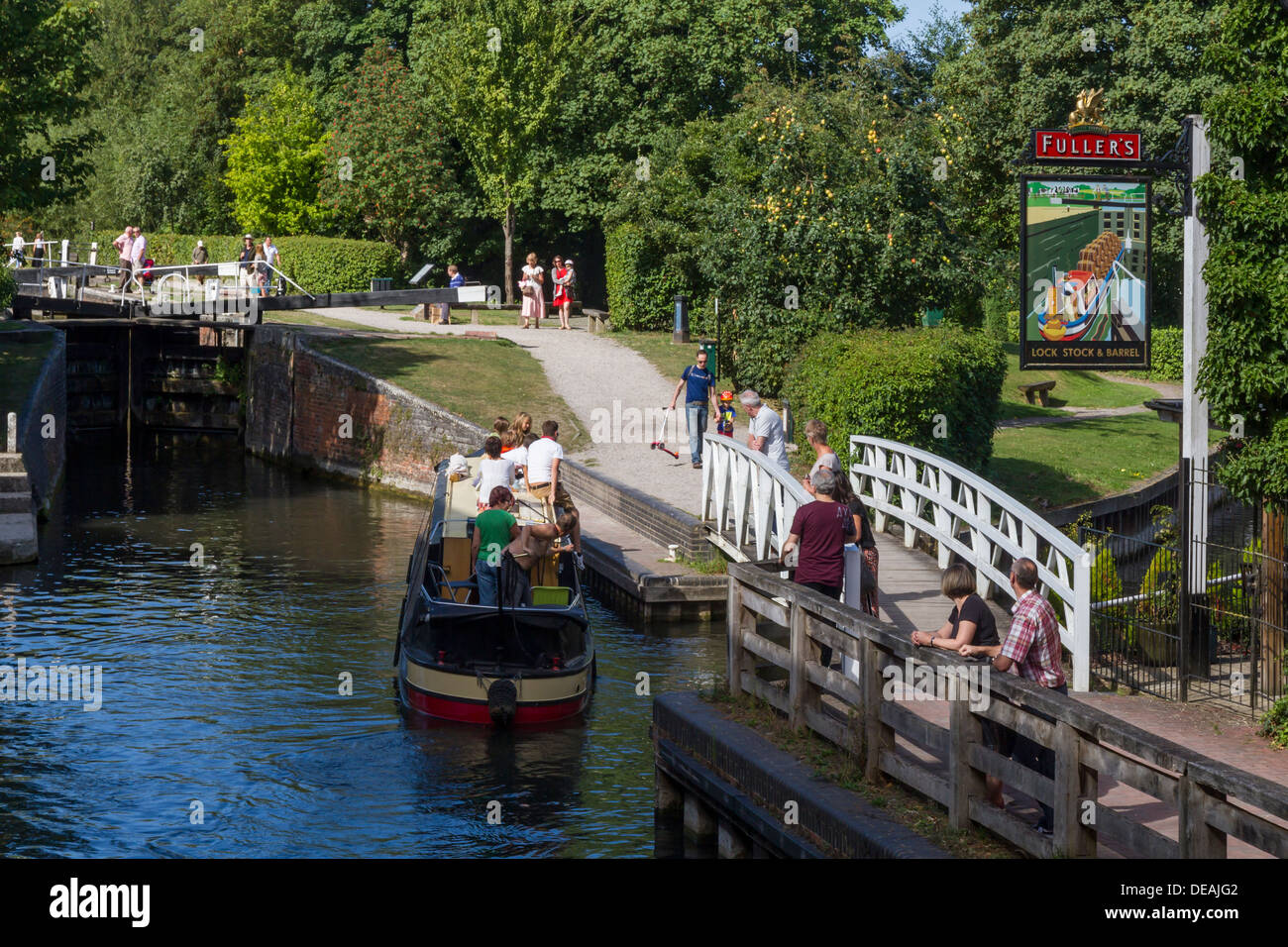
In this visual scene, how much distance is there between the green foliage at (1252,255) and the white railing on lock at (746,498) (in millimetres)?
4268

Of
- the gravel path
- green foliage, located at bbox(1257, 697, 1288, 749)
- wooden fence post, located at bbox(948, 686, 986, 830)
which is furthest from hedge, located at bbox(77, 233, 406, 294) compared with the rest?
wooden fence post, located at bbox(948, 686, 986, 830)

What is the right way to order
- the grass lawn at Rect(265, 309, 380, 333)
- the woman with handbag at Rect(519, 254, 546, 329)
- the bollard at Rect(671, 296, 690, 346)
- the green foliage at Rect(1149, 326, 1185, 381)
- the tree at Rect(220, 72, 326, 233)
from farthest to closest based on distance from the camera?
1. the tree at Rect(220, 72, 326, 233)
2. the green foliage at Rect(1149, 326, 1185, 381)
3. the woman with handbag at Rect(519, 254, 546, 329)
4. the bollard at Rect(671, 296, 690, 346)
5. the grass lawn at Rect(265, 309, 380, 333)

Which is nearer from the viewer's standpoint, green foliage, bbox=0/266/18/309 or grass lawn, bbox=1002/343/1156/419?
green foliage, bbox=0/266/18/309

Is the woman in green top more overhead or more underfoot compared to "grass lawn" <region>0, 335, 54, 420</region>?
more underfoot

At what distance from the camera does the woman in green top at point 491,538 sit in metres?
13.4

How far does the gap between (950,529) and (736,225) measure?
12.6 m

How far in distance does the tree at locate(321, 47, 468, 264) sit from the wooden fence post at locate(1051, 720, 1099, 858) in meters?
38.9

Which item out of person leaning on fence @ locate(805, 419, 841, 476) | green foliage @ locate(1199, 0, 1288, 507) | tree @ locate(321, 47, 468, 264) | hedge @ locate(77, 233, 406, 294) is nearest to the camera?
green foliage @ locate(1199, 0, 1288, 507)

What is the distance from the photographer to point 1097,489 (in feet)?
81.9

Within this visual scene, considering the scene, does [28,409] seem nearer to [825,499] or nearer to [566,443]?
[566,443]

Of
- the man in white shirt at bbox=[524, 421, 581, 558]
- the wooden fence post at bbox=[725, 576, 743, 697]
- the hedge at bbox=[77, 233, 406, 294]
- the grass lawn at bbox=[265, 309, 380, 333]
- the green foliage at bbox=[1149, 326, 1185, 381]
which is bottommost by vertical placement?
the wooden fence post at bbox=[725, 576, 743, 697]

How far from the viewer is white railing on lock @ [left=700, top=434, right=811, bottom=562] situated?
1589 centimetres

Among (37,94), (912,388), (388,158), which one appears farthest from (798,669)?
(388,158)

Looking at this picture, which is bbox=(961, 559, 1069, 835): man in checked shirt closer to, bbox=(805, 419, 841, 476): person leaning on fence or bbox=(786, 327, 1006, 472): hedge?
bbox=(805, 419, 841, 476): person leaning on fence
